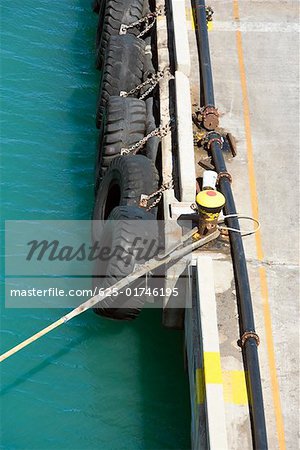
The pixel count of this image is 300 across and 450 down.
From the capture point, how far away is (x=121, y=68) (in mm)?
18344

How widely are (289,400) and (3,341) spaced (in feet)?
17.0

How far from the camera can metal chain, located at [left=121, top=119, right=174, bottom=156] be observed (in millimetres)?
15719

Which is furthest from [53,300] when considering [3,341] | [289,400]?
[289,400]

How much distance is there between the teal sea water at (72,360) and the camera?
1370 centimetres

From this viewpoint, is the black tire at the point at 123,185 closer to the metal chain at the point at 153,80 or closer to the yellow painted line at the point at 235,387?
the metal chain at the point at 153,80

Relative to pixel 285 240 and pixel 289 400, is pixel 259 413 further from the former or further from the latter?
pixel 285 240

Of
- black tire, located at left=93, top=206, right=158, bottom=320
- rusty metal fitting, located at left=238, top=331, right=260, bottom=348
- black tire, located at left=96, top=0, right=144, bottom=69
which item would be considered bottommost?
rusty metal fitting, located at left=238, top=331, right=260, bottom=348

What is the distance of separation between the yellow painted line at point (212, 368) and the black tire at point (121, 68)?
7922mm

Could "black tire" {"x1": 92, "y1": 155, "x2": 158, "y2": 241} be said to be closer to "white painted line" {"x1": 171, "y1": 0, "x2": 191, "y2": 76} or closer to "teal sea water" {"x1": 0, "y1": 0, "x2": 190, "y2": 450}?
"teal sea water" {"x1": 0, "y1": 0, "x2": 190, "y2": 450}

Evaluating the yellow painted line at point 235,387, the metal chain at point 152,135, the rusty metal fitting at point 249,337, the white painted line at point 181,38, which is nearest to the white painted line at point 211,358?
the yellow painted line at point 235,387

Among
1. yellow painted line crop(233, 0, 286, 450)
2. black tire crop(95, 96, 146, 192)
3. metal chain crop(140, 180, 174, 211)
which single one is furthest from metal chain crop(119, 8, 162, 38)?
metal chain crop(140, 180, 174, 211)

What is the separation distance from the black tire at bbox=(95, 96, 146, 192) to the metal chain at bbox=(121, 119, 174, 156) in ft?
0.80

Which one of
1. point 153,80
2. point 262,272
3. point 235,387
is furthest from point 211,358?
point 153,80

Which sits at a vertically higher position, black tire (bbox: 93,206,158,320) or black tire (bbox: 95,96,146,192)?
black tire (bbox: 95,96,146,192)
